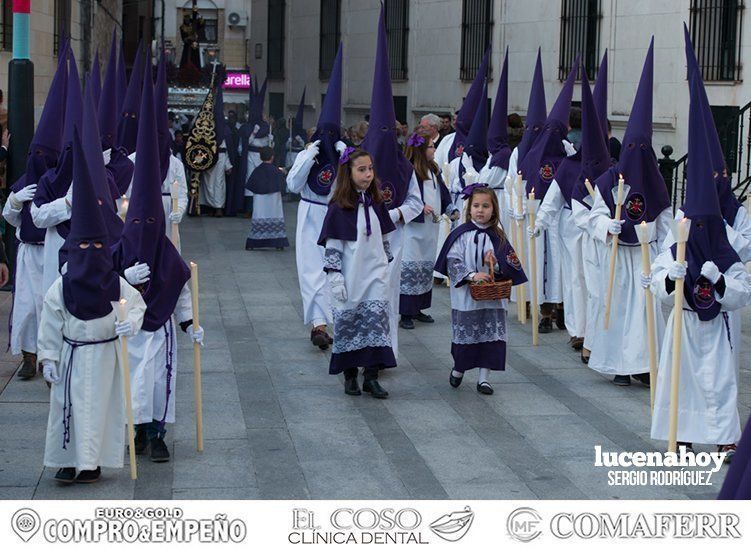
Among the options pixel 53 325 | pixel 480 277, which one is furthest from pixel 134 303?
pixel 480 277

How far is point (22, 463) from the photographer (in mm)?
7863

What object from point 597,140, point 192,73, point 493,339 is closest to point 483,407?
point 493,339

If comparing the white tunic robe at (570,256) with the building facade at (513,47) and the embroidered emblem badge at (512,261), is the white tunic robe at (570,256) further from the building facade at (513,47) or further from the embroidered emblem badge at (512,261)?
the building facade at (513,47)

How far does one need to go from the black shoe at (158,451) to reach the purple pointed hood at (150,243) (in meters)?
0.66

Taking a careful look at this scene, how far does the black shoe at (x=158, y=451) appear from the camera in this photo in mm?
7953

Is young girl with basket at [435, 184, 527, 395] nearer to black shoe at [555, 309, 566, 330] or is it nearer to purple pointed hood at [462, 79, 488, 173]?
black shoe at [555, 309, 566, 330]

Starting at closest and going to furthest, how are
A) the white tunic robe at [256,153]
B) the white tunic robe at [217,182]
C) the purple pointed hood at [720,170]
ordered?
the purple pointed hood at [720,170], the white tunic robe at [256,153], the white tunic robe at [217,182]

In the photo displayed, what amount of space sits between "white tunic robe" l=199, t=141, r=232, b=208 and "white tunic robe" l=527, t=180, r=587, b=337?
40.1 ft

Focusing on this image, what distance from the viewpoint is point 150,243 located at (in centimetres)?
782

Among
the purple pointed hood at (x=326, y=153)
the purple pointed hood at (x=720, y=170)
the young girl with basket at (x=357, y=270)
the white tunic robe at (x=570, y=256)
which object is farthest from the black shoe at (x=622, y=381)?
the purple pointed hood at (x=326, y=153)

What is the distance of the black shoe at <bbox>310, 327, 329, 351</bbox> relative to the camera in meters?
11.5

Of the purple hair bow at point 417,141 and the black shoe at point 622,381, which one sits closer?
the black shoe at point 622,381

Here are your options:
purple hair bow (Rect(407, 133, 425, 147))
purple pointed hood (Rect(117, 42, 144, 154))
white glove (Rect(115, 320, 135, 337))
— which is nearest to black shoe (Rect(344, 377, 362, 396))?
white glove (Rect(115, 320, 135, 337))

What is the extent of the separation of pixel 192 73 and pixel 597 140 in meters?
19.0
